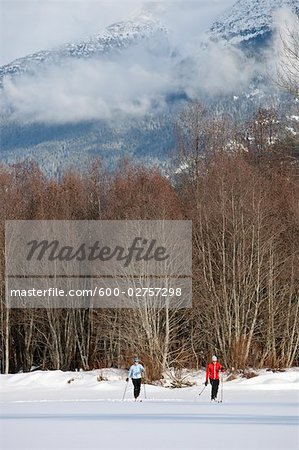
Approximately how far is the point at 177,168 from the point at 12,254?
44.5 ft

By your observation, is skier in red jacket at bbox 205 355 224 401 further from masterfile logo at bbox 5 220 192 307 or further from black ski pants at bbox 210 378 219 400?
masterfile logo at bbox 5 220 192 307

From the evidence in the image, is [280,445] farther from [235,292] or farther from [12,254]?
[12,254]

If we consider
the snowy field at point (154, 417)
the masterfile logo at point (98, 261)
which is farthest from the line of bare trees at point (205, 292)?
the snowy field at point (154, 417)

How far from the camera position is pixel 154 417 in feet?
54.5

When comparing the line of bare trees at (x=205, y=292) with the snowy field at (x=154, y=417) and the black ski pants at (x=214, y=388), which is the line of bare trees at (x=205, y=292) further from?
the black ski pants at (x=214, y=388)

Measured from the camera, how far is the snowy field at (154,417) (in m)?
11.8

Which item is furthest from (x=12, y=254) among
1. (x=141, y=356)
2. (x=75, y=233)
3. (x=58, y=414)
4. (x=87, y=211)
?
(x=58, y=414)

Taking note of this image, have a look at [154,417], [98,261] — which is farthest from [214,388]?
[98,261]

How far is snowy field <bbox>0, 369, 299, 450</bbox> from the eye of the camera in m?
11.8

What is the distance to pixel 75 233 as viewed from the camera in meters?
38.8

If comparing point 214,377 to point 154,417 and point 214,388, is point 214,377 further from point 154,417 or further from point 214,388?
point 154,417

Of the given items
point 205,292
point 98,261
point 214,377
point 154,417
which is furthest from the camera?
point 98,261

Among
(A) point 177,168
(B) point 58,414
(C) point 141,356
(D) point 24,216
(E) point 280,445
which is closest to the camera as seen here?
(E) point 280,445

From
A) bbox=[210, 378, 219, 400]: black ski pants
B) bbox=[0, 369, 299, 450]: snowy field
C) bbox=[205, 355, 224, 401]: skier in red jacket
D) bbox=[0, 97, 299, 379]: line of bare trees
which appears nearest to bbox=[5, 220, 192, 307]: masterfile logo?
bbox=[0, 97, 299, 379]: line of bare trees
